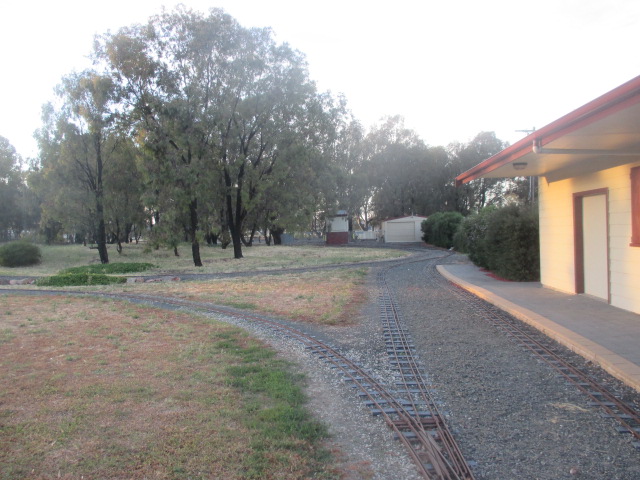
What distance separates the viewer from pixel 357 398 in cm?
511

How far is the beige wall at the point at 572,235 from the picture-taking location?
830cm

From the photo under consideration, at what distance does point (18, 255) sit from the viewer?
28.1 m

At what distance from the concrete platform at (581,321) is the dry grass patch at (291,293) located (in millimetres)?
3261

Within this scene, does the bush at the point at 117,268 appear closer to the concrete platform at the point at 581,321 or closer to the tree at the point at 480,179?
the concrete platform at the point at 581,321

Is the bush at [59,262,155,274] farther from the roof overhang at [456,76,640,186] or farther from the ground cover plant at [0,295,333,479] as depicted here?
the roof overhang at [456,76,640,186]

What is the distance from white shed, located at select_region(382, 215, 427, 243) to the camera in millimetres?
49469

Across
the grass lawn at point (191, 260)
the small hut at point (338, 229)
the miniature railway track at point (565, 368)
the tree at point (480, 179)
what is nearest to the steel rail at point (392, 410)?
the miniature railway track at point (565, 368)

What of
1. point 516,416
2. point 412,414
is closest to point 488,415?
point 516,416

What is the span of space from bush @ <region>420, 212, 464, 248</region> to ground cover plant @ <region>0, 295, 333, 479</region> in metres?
30.6

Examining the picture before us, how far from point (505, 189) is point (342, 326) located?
50543 millimetres

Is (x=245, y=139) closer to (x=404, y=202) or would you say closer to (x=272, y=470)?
(x=272, y=470)

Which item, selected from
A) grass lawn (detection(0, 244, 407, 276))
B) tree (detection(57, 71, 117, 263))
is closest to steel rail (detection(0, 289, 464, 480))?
grass lawn (detection(0, 244, 407, 276))

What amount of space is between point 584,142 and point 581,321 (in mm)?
2941

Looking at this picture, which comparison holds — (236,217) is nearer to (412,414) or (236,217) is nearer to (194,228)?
(194,228)
